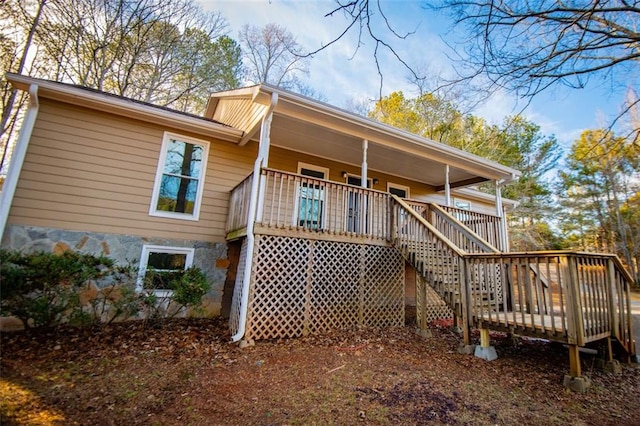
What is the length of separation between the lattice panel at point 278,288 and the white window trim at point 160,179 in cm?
237

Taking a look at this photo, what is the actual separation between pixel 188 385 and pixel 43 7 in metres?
14.9

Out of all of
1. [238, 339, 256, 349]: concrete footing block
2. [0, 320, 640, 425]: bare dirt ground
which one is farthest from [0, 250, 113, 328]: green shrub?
[238, 339, 256, 349]: concrete footing block

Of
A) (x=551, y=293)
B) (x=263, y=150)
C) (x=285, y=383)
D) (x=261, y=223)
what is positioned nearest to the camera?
(x=285, y=383)

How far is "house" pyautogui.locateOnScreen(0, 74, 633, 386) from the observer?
15.9 ft

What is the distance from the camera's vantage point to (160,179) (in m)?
6.50

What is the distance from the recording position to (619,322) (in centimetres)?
443

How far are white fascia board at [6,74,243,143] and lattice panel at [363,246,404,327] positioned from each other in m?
4.32

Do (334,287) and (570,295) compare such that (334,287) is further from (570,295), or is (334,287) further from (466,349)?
(570,295)

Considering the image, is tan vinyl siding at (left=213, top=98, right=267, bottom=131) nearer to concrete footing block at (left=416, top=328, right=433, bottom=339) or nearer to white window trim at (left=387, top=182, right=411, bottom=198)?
white window trim at (left=387, top=182, right=411, bottom=198)

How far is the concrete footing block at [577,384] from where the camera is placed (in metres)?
3.58

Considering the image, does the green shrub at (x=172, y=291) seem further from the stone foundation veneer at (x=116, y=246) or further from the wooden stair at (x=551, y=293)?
the wooden stair at (x=551, y=293)

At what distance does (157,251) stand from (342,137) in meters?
4.84

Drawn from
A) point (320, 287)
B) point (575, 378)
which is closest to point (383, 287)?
point (320, 287)

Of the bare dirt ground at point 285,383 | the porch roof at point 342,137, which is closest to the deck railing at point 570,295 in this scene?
the bare dirt ground at point 285,383
